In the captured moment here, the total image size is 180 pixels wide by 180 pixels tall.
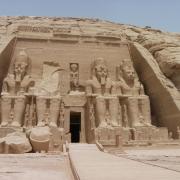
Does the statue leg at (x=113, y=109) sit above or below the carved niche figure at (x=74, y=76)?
below

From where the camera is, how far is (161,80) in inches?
605

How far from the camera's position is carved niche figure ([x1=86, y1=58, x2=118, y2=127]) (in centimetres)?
1497

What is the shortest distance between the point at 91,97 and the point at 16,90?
3.90 metres

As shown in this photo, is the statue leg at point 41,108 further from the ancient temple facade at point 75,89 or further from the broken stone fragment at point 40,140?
the broken stone fragment at point 40,140

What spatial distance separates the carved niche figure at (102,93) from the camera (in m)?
15.0

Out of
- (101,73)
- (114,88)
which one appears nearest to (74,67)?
(101,73)

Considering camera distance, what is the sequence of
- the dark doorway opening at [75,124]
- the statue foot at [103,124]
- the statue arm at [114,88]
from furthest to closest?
the dark doorway opening at [75,124] < the statue arm at [114,88] < the statue foot at [103,124]

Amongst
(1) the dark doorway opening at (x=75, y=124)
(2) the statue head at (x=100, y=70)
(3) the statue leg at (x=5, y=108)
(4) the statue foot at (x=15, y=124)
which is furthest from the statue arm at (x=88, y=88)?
(3) the statue leg at (x=5, y=108)

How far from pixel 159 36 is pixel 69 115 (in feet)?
23.6

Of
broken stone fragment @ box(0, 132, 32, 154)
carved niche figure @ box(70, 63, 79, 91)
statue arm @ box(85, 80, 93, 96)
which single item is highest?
carved niche figure @ box(70, 63, 79, 91)

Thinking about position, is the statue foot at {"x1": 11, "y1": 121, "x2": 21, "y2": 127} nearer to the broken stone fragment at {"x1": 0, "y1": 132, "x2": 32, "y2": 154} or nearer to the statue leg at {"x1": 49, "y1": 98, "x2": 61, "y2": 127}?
the statue leg at {"x1": 49, "y1": 98, "x2": 61, "y2": 127}

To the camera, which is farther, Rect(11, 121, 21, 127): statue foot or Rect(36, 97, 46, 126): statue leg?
Rect(36, 97, 46, 126): statue leg

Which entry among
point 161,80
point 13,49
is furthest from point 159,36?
point 13,49

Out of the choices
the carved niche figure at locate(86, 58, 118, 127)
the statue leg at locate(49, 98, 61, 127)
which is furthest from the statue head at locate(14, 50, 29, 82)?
the carved niche figure at locate(86, 58, 118, 127)
